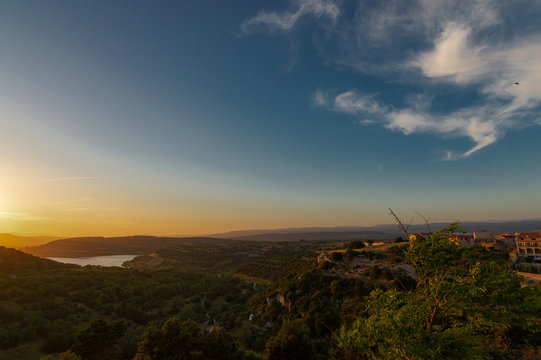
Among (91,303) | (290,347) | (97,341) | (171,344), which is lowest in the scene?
(91,303)

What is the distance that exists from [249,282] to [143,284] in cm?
3580

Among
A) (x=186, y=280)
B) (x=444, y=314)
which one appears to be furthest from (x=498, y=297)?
(x=186, y=280)

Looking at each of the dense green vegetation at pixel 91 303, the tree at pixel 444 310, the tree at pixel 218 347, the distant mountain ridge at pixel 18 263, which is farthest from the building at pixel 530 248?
the distant mountain ridge at pixel 18 263

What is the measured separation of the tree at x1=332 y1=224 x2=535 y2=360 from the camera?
27.8ft

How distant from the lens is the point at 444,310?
32.3 ft

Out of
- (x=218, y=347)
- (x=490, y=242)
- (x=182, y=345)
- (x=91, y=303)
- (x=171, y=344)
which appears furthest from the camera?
(x=490, y=242)

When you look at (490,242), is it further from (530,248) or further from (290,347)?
(290,347)

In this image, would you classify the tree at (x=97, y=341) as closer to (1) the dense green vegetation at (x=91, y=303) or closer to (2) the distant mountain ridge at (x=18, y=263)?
(1) the dense green vegetation at (x=91, y=303)

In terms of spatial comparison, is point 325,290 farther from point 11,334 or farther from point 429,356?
point 11,334

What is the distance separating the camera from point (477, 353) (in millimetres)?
8422

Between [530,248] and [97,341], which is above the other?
[97,341]

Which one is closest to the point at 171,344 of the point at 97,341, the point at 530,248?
the point at 97,341

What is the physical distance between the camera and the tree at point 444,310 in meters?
8.47

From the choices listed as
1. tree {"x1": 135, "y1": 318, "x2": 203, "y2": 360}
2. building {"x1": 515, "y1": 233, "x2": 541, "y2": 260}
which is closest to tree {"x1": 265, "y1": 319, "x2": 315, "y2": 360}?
tree {"x1": 135, "y1": 318, "x2": 203, "y2": 360}
